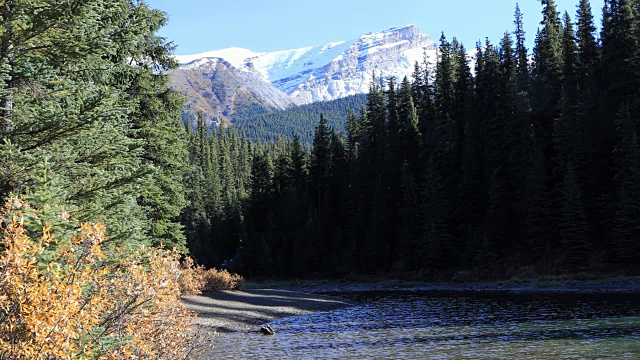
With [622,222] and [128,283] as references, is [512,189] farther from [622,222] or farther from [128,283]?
[128,283]

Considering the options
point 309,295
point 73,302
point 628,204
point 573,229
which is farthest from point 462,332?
point 628,204

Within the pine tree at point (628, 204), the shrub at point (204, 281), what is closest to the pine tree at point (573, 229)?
the pine tree at point (628, 204)

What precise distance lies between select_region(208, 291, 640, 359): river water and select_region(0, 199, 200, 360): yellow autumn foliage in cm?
1157

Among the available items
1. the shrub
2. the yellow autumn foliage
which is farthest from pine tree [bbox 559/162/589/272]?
the yellow autumn foliage

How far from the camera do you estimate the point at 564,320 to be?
1126 inches

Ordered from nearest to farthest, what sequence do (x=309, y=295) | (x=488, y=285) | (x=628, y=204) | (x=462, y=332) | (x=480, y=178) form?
(x=462, y=332)
(x=309, y=295)
(x=628, y=204)
(x=488, y=285)
(x=480, y=178)

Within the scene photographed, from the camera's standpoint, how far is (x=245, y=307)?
115ft

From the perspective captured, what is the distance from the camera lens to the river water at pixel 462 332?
20.7 meters

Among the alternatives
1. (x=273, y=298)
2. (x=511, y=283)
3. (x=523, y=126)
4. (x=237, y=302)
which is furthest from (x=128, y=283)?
(x=523, y=126)

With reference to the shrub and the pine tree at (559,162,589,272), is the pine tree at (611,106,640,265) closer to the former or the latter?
the pine tree at (559,162,589,272)

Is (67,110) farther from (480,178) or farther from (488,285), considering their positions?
(480,178)

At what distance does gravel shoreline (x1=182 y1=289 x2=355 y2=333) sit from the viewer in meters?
28.8

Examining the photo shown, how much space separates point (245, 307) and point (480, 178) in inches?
1619

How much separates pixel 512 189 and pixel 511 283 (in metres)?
15.6
